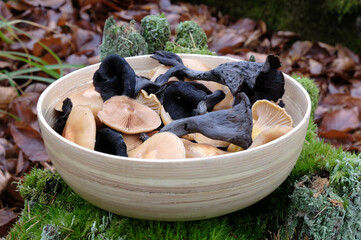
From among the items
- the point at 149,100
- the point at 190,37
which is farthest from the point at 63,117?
the point at 190,37

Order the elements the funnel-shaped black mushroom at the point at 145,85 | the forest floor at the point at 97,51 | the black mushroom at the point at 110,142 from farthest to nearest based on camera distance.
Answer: the forest floor at the point at 97,51 < the funnel-shaped black mushroom at the point at 145,85 < the black mushroom at the point at 110,142

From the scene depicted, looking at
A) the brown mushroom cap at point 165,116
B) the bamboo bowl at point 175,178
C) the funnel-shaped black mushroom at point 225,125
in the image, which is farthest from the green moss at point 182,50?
the bamboo bowl at point 175,178

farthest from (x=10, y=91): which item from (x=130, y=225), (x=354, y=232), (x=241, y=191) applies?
(x=354, y=232)

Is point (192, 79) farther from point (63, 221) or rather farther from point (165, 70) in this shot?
point (63, 221)

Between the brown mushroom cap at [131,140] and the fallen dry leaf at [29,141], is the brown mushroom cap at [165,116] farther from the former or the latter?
the fallen dry leaf at [29,141]

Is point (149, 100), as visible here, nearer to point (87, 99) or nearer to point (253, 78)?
point (87, 99)

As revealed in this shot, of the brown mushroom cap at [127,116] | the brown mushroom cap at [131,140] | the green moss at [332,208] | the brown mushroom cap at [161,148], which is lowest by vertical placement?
the green moss at [332,208]

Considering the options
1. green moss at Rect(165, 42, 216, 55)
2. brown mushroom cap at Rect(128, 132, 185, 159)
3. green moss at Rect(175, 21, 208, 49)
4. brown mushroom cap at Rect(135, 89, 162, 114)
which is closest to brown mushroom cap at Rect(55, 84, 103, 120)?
brown mushroom cap at Rect(135, 89, 162, 114)
